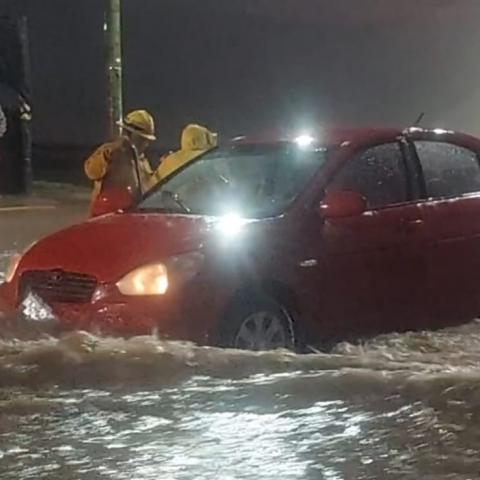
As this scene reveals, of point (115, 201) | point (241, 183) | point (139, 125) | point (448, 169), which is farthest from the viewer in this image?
point (139, 125)

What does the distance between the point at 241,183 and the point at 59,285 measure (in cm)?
153

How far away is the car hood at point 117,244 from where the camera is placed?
783 cm

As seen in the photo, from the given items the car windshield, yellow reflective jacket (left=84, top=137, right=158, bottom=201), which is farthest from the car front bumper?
yellow reflective jacket (left=84, top=137, right=158, bottom=201)

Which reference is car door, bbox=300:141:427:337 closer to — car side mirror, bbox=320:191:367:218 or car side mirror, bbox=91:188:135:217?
car side mirror, bbox=320:191:367:218

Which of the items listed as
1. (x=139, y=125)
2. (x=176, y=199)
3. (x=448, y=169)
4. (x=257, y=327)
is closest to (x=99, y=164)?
(x=139, y=125)

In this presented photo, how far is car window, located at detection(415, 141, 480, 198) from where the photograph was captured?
30.5ft

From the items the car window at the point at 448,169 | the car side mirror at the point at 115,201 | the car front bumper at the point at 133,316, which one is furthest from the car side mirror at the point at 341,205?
the car side mirror at the point at 115,201

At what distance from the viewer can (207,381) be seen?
24.0 feet

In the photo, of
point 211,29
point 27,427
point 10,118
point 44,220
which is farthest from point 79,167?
point 27,427

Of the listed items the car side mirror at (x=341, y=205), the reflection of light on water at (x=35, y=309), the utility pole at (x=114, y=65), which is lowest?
the reflection of light on water at (x=35, y=309)

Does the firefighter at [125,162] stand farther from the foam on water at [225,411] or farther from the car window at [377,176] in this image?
the foam on water at [225,411]

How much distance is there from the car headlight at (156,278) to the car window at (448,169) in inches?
86.8

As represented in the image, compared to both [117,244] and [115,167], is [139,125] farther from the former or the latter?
[117,244]

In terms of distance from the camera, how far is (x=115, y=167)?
11.0m
